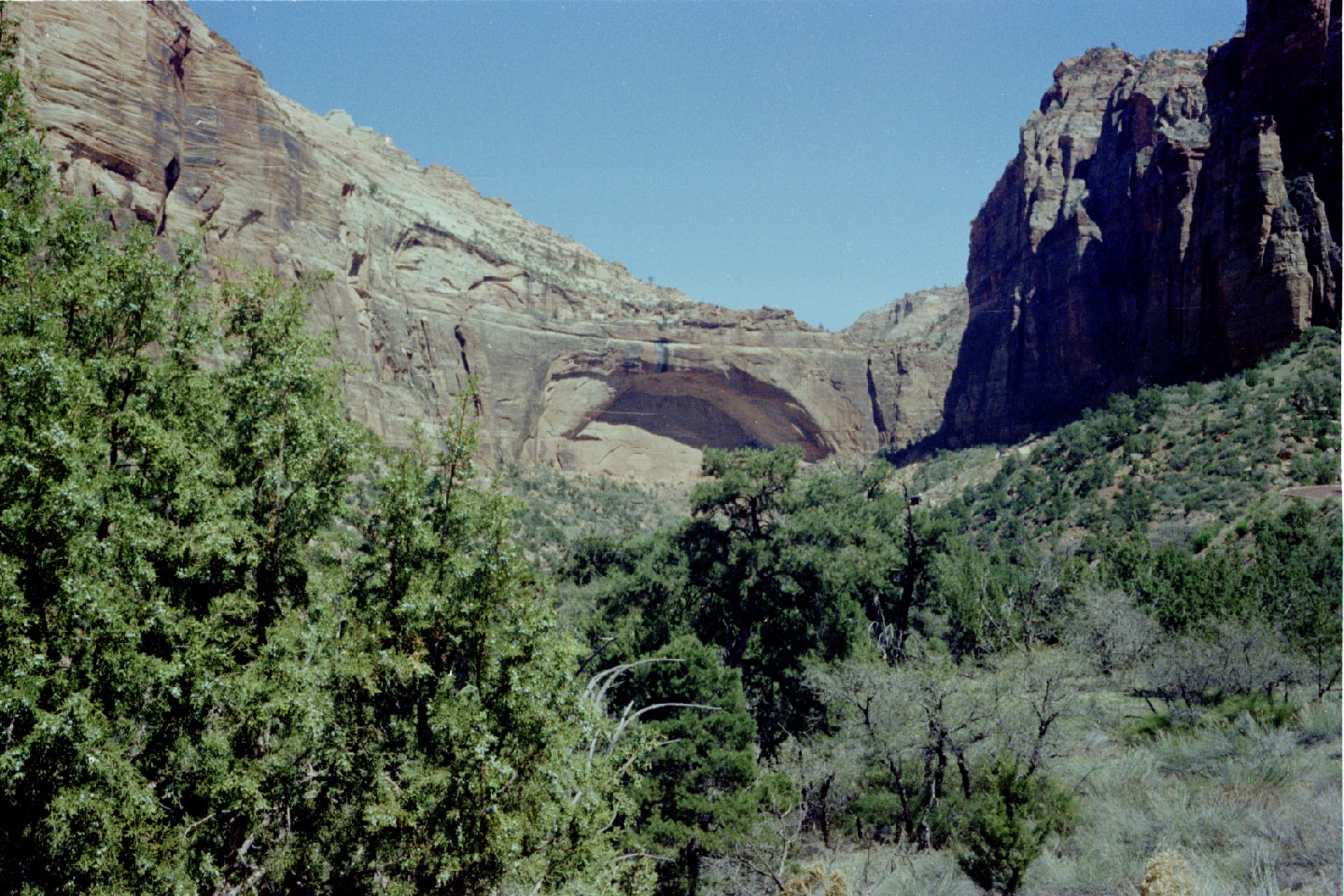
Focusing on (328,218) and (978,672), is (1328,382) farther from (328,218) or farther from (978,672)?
(328,218)

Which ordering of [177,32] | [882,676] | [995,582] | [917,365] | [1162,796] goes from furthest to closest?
[917,365]
[177,32]
[995,582]
[882,676]
[1162,796]

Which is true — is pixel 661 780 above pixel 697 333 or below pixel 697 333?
below

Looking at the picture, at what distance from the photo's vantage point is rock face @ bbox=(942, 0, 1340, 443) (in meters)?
54.1

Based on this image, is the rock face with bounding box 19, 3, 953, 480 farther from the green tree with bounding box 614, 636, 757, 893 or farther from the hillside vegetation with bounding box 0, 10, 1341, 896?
the hillside vegetation with bounding box 0, 10, 1341, 896

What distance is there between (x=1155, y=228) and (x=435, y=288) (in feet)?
196

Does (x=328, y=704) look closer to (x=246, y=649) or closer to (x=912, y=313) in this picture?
(x=246, y=649)

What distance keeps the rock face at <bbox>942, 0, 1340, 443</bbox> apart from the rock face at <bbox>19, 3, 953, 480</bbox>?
14.4 m

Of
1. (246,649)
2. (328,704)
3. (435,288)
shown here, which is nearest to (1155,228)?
(435,288)

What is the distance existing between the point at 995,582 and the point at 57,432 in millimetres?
32624

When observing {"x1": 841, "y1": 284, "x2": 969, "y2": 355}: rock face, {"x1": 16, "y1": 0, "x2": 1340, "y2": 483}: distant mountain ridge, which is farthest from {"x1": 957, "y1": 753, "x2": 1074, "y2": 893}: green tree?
{"x1": 841, "y1": 284, "x2": 969, "y2": 355}: rock face

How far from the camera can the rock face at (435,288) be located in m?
41.2

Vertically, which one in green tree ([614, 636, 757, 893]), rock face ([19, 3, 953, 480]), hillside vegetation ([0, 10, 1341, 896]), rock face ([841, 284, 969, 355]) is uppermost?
rock face ([841, 284, 969, 355])

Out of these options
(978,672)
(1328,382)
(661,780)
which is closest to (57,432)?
(661,780)

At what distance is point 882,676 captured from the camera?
20.0m
